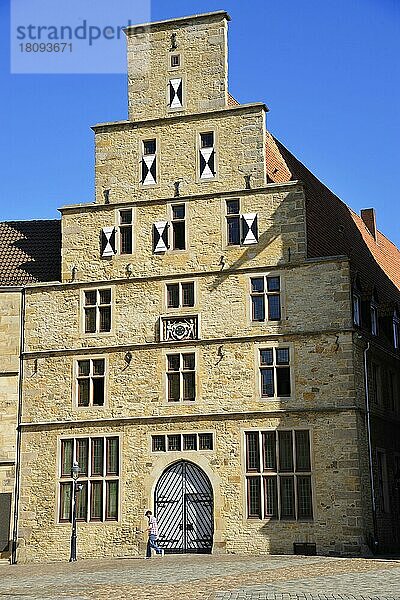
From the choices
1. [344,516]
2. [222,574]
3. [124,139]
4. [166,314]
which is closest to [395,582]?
[222,574]

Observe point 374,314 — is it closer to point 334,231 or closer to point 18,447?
point 334,231

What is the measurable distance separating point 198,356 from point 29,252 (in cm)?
751

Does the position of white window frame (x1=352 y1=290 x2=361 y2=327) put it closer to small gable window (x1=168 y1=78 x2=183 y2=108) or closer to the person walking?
the person walking

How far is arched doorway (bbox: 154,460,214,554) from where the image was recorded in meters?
26.6

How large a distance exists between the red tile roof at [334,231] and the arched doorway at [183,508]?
717 centimetres

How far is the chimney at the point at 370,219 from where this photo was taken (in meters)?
41.6

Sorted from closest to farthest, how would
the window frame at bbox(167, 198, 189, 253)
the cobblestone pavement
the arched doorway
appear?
1. the cobblestone pavement
2. the arched doorway
3. the window frame at bbox(167, 198, 189, 253)

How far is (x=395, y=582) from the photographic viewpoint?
17422 mm

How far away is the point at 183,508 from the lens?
27.0m

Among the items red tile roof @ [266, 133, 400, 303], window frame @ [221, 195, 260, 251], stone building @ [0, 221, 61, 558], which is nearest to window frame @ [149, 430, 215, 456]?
stone building @ [0, 221, 61, 558]

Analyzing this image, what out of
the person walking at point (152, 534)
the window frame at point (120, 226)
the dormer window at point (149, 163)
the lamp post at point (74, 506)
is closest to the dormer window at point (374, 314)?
the window frame at point (120, 226)

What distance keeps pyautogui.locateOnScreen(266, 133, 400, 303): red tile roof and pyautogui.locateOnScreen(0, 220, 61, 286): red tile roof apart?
744 centimetres

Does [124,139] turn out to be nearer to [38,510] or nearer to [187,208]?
[187,208]

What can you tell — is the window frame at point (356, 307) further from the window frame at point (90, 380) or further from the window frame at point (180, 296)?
the window frame at point (90, 380)
